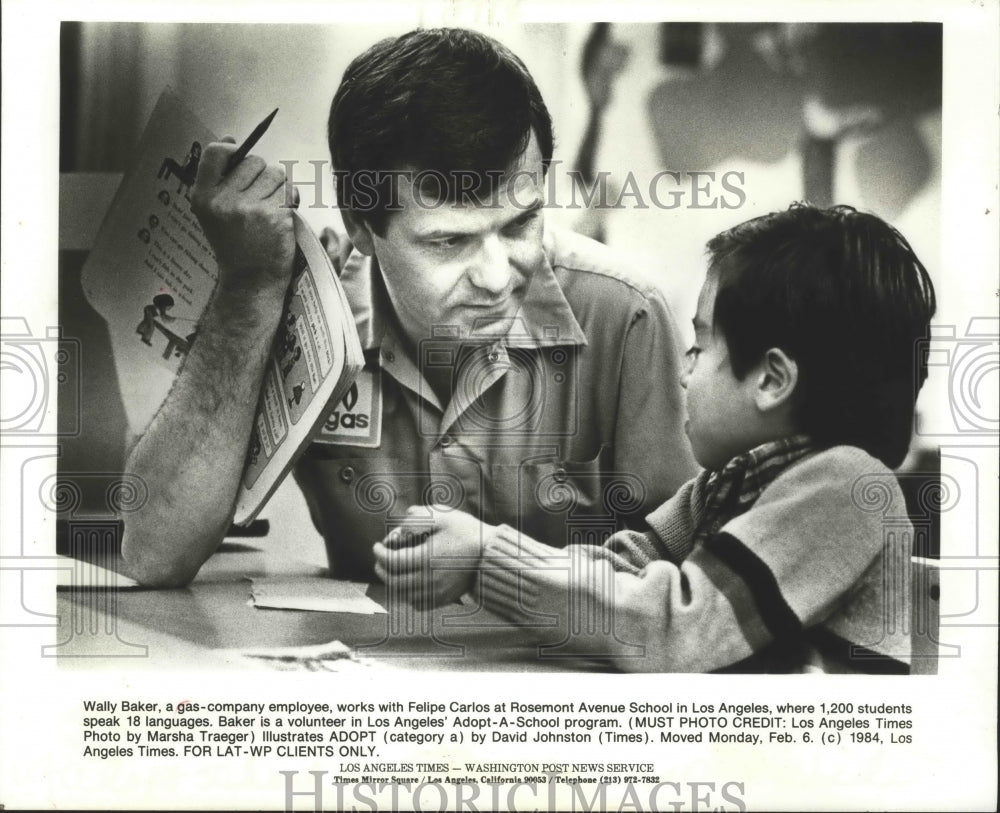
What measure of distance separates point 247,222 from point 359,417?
58 cm

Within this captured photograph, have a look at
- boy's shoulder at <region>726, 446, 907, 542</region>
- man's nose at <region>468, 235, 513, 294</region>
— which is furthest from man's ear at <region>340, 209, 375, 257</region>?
boy's shoulder at <region>726, 446, 907, 542</region>

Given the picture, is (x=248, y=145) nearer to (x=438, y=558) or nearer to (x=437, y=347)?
(x=437, y=347)

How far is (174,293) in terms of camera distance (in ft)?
9.32

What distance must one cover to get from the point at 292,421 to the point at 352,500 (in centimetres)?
26

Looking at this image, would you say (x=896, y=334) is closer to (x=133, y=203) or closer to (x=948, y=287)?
(x=948, y=287)

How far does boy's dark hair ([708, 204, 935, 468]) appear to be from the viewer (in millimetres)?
2699

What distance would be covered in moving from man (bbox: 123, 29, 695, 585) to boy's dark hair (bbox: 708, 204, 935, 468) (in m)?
0.21

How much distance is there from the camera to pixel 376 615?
2.78 meters

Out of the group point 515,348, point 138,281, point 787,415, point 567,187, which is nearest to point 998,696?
point 787,415

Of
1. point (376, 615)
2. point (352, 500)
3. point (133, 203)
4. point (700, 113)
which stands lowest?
point (376, 615)

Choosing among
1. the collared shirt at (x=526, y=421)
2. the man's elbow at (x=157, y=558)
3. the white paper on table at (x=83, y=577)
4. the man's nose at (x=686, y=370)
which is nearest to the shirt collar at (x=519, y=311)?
the collared shirt at (x=526, y=421)

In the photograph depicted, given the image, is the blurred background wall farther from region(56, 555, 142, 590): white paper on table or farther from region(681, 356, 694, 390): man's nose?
region(56, 555, 142, 590): white paper on table

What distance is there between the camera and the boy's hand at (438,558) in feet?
9.06

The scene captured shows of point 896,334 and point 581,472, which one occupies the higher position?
point 896,334
